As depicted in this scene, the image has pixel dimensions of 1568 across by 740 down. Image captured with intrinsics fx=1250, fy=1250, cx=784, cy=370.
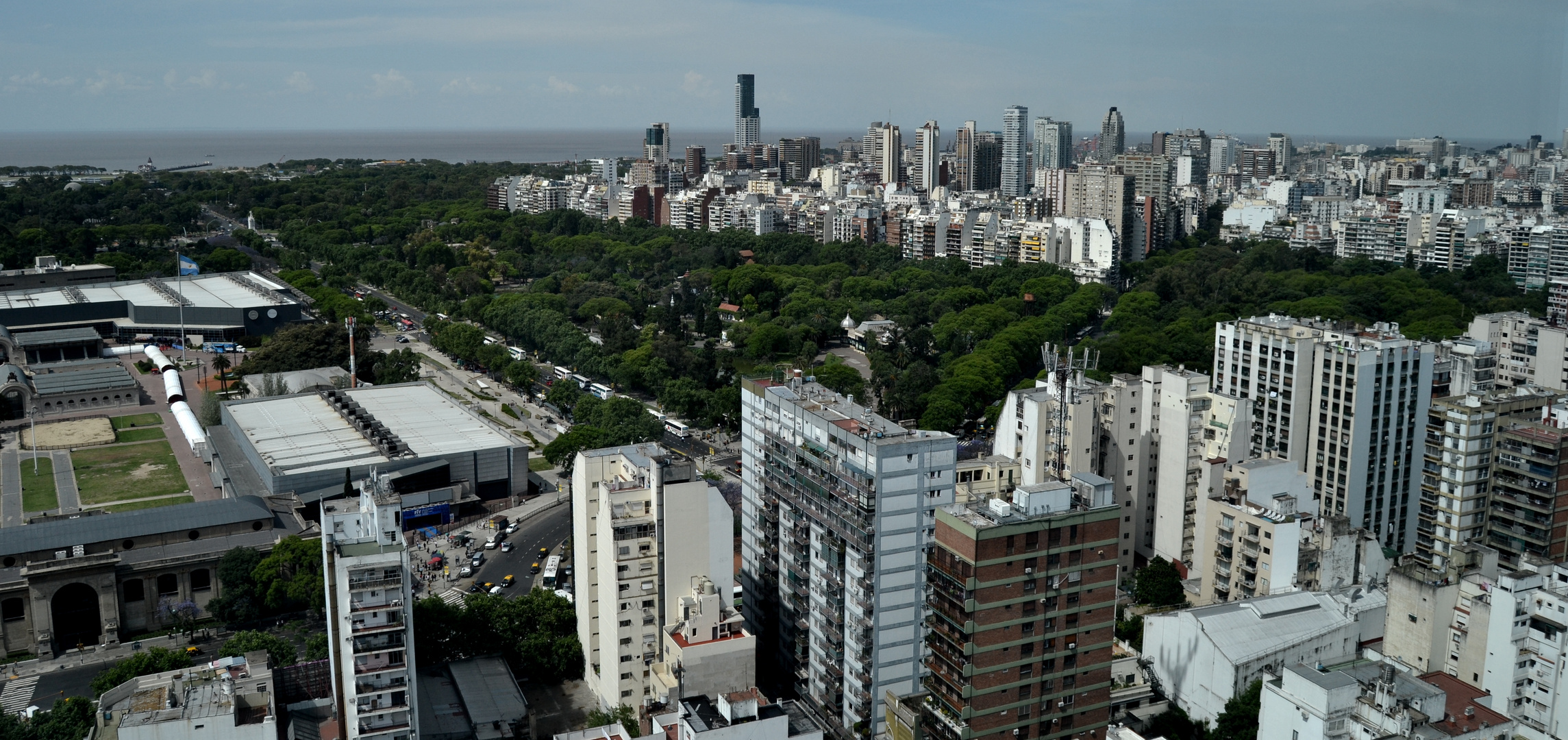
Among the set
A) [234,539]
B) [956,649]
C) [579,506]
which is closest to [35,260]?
[234,539]

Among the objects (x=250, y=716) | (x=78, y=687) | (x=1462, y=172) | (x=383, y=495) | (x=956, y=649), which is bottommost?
Result: (x=78, y=687)

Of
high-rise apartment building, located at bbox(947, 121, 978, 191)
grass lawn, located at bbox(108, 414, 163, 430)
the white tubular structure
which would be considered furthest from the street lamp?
high-rise apartment building, located at bbox(947, 121, 978, 191)

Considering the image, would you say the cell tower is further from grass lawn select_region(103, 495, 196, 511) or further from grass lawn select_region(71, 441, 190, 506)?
grass lawn select_region(71, 441, 190, 506)

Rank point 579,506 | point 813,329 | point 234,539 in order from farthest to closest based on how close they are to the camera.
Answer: point 813,329 < point 234,539 < point 579,506

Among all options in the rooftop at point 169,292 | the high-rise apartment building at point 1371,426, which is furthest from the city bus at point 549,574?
the rooftop at point 169,292

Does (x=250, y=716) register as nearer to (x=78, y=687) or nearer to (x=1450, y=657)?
(x=78, y=687)

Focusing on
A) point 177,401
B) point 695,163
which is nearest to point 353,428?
point 177,401

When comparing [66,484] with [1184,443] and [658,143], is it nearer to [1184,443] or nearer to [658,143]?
[1184,443]
